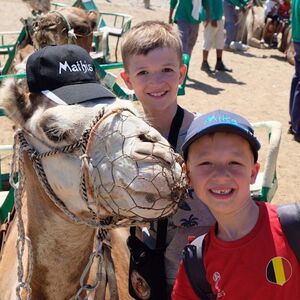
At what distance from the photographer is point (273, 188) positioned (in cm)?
325

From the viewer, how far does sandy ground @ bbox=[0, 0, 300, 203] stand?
6.91 meters

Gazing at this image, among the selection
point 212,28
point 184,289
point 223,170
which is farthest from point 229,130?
point 212,28

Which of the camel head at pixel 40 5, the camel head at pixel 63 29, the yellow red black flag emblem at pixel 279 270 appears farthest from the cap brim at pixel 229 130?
the camel head at pixel 40 5

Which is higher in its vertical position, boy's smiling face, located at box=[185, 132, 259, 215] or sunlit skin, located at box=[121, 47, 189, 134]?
sunlit skin, located at box=[121, 47, 189, 134]

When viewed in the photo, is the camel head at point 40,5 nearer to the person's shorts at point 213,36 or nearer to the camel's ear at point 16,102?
the person's shorts at point 213,36

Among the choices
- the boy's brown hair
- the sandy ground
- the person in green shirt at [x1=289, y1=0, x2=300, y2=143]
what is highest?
the boy's brown hair

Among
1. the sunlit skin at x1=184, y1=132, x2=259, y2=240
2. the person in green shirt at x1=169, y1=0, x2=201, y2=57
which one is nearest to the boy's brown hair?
the sunlit skin at x1=184, y1=132, x2=259, y2=240

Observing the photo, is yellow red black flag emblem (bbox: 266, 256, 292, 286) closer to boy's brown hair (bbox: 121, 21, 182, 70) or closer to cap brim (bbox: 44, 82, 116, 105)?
cap brim (bbox: 44, 82, 116, 105)

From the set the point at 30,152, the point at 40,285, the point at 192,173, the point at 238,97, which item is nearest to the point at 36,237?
the point at 40,285

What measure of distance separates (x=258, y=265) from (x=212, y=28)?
945cm

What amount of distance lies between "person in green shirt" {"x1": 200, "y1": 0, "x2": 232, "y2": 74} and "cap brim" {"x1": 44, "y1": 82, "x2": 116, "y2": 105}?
27.4 ft

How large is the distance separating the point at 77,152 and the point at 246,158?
2.03ft

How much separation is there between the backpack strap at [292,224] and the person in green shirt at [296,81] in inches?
216

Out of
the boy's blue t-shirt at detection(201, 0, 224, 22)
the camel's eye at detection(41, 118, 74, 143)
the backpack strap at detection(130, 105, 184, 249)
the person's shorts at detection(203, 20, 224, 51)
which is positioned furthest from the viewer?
the person's shorts at detection(203, 20, 224, 51)
